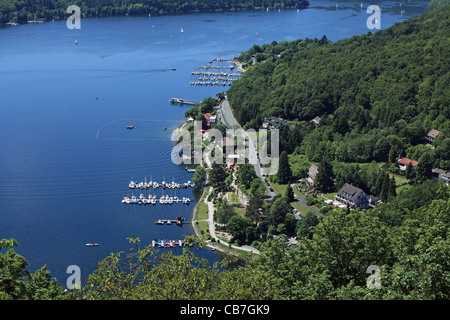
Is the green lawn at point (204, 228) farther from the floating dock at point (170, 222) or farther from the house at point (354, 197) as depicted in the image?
the house at point (354, 197)

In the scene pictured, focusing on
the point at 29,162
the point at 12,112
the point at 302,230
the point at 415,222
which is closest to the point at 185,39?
the point at 12,112

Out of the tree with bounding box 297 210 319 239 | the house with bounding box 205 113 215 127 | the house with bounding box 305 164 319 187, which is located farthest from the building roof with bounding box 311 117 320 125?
the tree with bounding box 297 210 319 239

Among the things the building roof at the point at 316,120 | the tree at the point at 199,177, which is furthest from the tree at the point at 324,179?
the building roof at the point at 316,120

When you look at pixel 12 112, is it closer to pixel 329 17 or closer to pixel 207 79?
pixel 207 79

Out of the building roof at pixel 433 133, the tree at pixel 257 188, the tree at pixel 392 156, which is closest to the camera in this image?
the tree at pixel 257 188

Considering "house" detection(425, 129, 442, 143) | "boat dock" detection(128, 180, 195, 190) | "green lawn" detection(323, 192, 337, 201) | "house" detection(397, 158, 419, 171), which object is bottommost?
"green lawn" detection(323, 192, 337, 201)

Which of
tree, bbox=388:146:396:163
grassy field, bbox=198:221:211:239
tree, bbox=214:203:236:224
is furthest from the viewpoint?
tree, bbox=388:146:396:163

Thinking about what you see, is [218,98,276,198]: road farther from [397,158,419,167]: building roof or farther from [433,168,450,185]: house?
[433,168,450,185]: house
